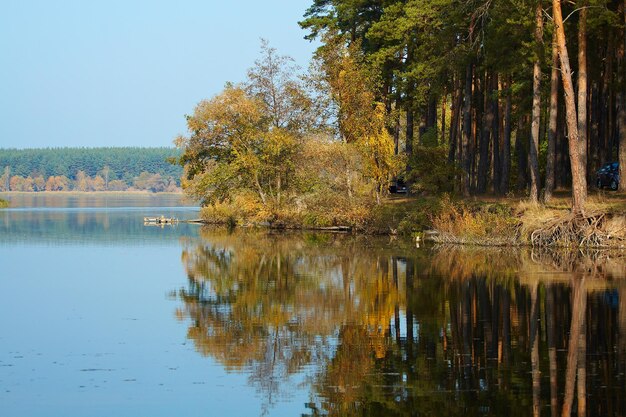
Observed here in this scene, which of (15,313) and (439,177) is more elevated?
(439,177)

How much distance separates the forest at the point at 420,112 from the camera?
36.4 meters

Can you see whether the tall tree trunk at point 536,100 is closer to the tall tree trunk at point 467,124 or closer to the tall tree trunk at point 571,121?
the tall tree trunk at point 571,121

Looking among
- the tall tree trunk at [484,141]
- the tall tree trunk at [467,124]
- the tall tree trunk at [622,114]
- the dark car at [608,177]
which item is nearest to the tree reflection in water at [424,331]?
the tall tree trunk at [622,114]

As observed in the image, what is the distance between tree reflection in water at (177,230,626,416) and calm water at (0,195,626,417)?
0.14ft

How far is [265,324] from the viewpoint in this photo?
17719mm

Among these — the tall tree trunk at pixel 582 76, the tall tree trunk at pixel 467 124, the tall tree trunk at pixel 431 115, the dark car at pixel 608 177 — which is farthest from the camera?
the tall tree trunk at pixel 431 115

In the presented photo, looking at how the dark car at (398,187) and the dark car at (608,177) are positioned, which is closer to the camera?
the dark car at (608,177)

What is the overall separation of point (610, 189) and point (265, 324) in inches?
1020

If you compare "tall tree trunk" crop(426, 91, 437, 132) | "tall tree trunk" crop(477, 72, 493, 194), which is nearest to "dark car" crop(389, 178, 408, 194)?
"tall tree trunk" crop(426, 91, 437, 132)

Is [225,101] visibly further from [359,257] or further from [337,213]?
[359,257]

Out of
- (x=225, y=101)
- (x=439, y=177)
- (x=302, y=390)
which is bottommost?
(x=302, y=390)

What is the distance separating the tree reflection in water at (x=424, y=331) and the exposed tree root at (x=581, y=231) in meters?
1.96

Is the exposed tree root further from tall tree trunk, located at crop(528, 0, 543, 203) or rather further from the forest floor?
tall tree trunk, located at crop(528, 0, 543, 203)

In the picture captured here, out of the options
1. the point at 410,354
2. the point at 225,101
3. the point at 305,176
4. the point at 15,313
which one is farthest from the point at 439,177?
the point at 410,354
